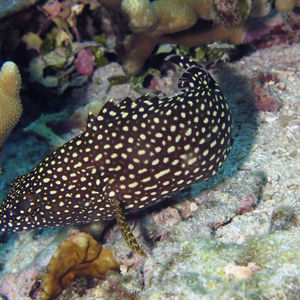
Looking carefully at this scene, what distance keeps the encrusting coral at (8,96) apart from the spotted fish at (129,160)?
1.16 m

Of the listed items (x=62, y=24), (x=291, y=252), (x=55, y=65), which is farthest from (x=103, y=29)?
(x=291, y=252)

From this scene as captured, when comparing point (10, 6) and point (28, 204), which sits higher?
point (10, 6)

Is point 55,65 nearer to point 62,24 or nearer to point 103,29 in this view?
point 62,24

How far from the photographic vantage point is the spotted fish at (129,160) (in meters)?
4.48

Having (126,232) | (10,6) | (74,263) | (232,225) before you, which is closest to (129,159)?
(126,232)

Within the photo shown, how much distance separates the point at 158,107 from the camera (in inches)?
179

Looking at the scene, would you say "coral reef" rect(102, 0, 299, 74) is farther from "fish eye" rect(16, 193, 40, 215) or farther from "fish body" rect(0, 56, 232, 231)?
"fish eye" rect(16, 193, 40, 215)

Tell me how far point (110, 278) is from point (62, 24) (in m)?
6.39

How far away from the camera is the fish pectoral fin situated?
171 inches

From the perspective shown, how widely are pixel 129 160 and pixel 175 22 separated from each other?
12.2 ft

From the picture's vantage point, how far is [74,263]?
5.23 metres

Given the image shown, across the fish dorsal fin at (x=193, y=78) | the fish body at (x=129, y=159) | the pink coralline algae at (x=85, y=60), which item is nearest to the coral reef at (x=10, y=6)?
the pink coralline algae at (x=85, y=60)

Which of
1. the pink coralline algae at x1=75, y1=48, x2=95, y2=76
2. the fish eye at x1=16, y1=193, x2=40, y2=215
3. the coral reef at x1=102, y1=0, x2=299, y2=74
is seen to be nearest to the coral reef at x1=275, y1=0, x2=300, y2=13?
the coral reef at x1=102, y1=0, x2=299, y2=74

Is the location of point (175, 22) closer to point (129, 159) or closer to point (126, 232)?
point (129, 159)
